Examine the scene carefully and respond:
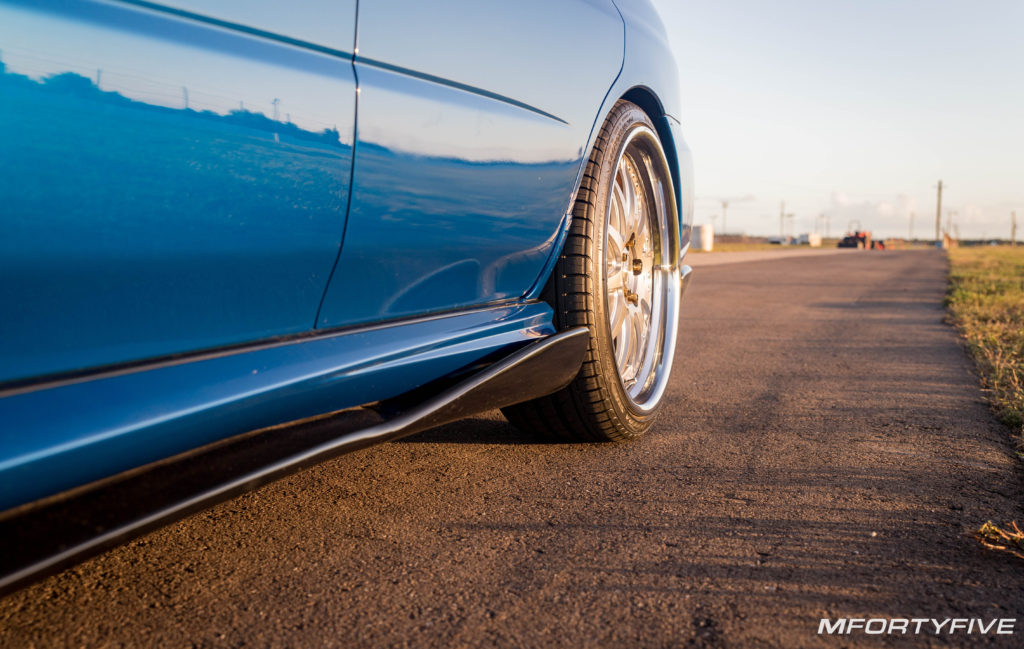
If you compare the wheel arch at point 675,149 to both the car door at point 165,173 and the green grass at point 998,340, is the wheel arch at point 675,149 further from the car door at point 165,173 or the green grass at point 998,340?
the car door at point 165,173

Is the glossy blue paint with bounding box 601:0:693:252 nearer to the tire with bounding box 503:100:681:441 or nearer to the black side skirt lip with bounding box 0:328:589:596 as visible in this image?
the tire with bounding box 503:100:681:441

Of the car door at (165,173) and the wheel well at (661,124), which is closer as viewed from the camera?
the car door at (165,173)

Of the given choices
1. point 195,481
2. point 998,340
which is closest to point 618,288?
point 195,481

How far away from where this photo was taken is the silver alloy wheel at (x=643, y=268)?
2889 millimetres

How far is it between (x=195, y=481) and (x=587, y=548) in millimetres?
893

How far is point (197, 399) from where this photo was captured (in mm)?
1246

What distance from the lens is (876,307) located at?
7.94 metres

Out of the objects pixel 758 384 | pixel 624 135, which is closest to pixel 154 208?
pixel 624 135

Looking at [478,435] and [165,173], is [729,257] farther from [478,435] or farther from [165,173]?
[165,173]

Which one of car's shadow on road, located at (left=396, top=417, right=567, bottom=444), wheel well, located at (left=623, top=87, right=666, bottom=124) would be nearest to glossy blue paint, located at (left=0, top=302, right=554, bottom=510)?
car's shadow on road, located at (left=396, top=417, right=567, bottom=444)

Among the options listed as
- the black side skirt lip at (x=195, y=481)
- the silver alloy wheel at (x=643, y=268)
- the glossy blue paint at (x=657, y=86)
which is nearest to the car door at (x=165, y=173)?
the black side skirt lip at (x=195, y=481)

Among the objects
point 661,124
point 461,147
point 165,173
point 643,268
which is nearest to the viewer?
point 165,173

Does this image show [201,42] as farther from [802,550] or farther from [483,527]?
[802,550]

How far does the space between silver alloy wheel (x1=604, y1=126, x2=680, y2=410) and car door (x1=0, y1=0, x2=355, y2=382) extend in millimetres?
1502
